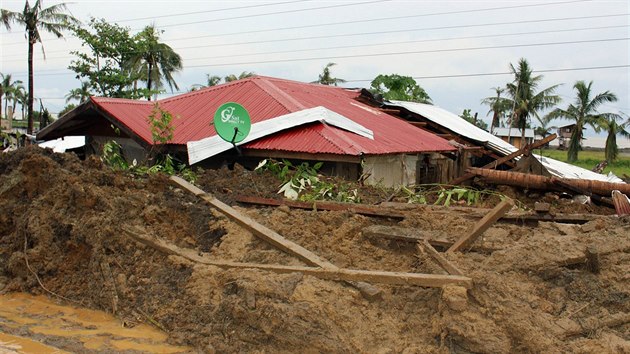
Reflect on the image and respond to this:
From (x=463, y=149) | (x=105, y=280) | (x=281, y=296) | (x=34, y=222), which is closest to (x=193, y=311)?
(x=281, y=296)

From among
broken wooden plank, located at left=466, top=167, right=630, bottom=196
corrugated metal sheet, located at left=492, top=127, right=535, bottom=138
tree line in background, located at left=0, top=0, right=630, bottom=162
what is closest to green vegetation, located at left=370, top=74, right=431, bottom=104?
tree line in background, located at left=0, top=0, right=630, bottom=162

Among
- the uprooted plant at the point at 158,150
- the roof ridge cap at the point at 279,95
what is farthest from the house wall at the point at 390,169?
the uprooted plant at the point at 158,150

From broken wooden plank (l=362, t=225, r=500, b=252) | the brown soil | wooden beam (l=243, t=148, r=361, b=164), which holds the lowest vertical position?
the brown soil

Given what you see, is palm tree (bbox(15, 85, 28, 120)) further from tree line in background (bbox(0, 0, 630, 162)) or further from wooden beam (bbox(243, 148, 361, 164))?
wooden beam (bbox(243, 148, 361, 164))

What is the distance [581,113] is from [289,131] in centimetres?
4298

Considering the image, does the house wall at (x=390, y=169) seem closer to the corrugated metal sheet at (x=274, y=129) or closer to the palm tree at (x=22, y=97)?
the corrugated metal sheet at (x=274, y=129)

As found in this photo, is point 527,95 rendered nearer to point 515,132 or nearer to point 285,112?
point 515,132

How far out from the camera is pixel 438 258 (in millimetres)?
5859

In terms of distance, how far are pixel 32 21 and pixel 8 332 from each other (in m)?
28.3

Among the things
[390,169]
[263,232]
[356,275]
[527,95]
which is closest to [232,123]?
[390,169]

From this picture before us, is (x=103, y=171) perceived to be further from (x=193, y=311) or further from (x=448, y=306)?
(x=448, y=306)

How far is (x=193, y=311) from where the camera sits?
6.17 meters

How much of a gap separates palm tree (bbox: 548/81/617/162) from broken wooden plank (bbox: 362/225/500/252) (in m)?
45.0

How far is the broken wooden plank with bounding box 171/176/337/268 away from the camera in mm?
6258
